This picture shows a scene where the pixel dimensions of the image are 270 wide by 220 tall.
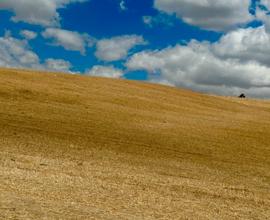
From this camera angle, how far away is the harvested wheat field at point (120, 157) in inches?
655

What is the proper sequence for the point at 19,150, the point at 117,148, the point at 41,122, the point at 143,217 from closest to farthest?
the point at 143,217, the point at 19,150, the point at 117,148, the point at 41,122

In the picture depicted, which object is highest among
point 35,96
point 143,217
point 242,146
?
point 35,96

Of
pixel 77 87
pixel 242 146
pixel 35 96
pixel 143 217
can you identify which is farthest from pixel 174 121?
pixel 143 217

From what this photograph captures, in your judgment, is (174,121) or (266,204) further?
(174,121)

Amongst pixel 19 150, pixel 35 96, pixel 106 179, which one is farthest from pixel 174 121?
pixel 106 179

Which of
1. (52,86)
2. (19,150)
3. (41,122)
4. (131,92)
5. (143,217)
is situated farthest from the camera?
(131,92)

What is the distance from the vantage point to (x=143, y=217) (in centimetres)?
1528

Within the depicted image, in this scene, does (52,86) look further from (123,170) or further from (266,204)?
(266,204)

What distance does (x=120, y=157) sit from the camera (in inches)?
1041

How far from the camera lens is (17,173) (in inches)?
757

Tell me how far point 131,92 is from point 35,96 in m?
16.6

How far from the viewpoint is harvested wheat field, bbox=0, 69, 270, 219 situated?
16.6 meters

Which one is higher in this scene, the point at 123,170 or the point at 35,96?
the point at 35,96

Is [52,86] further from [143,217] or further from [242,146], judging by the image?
[143,217]
